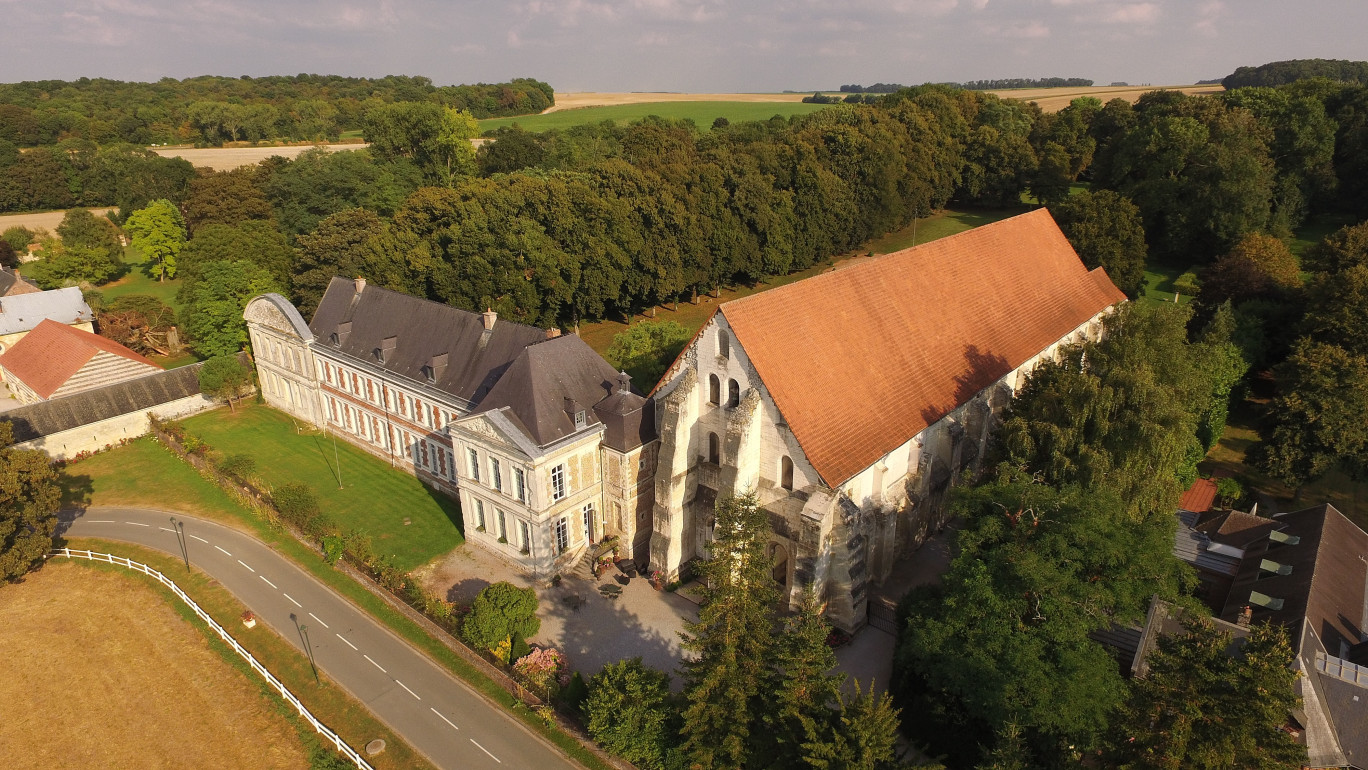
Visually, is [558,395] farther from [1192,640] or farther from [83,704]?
[1192,640]

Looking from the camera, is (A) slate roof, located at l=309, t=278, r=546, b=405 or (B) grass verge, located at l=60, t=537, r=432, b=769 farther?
(A) slate roof, located at l=309, t=278, r=546, b=405

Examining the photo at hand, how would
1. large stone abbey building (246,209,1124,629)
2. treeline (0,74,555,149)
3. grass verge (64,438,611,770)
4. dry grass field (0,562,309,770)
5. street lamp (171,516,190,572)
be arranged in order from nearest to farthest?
1. dry grass field (0,562,309,770)
2. grass verge (64,438,611,770)
3. large stone abbey building (246,209,1124,629)
4. street lamp (171,516,190,572)
5. treeline (0,74,555,149)

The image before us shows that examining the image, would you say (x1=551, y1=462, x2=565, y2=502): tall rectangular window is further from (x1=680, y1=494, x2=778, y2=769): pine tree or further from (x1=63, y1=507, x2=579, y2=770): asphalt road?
Answer: (x1=680, y1=494, x2=778, y2=769): pine tree

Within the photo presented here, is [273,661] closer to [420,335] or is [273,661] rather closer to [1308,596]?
[420,335]

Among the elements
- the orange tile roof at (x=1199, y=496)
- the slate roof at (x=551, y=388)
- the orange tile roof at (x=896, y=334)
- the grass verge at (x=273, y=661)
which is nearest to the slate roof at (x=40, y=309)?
the grass verge at (x=273, y=661)

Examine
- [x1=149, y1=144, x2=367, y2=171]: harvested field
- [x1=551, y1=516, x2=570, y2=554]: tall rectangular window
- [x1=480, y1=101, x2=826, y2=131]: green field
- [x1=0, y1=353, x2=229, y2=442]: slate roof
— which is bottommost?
[x1=551, y1=516, x2=570, y2=554]: tall rectangular window

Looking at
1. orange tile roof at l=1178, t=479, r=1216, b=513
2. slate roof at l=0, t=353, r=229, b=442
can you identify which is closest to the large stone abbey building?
orange tile roof at l=1178, t=479, r=1216, b=513

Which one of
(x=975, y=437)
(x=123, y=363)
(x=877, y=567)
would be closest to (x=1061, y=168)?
(x=975, y=437)
